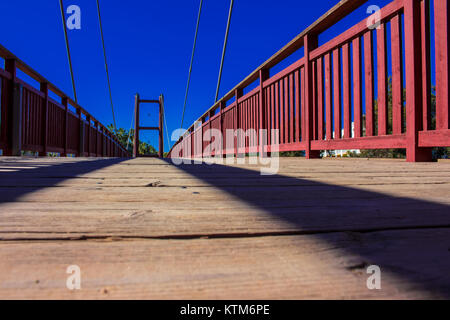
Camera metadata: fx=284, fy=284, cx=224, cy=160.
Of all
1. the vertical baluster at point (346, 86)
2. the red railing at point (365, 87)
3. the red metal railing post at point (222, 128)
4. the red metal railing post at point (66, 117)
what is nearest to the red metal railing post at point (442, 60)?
the red railing at point (365, 87)

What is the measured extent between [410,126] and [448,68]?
367 millimetres

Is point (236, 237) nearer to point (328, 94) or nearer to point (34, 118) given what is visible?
point (328, 94)

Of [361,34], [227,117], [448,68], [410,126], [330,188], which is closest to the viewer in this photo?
[330,188]

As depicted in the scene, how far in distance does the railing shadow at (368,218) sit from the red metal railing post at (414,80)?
3.81 feet

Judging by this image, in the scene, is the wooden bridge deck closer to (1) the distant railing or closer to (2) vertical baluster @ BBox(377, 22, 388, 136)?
(2) vertical baluster @ BBox(377, 22, 388, 136)

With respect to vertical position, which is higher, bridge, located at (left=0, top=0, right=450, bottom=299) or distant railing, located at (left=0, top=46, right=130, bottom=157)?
distant railing, located at (left=0, top=46, right=130, bottom=157)

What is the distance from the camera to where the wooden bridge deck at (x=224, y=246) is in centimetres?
30

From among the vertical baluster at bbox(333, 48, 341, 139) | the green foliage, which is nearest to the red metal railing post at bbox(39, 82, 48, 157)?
the vertical baluster at bbox(333, 48, 341, 139)

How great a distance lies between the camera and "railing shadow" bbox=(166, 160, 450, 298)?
347 millimetres

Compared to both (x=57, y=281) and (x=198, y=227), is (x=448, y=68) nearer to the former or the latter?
(x=198, y=227)

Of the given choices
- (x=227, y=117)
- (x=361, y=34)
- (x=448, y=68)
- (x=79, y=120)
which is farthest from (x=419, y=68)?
(x=79, y=120)

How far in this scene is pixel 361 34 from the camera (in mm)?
2088

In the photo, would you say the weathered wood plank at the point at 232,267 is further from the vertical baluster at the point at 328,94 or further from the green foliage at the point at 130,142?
the green foliage at the point at 130,142

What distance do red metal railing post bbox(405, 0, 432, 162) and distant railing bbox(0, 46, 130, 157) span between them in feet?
13.0
